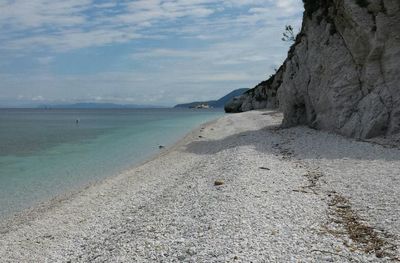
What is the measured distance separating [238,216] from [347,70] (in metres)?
19.3

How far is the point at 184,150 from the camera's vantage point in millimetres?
31156

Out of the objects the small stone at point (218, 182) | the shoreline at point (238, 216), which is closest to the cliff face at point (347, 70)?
the shoreline at point (238, 216)

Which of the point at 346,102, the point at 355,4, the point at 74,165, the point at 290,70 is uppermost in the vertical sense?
the point at 355,4

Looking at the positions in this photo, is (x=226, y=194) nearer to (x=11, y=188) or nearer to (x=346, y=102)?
(x=11, y=188)

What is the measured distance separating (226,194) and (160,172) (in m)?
9.41

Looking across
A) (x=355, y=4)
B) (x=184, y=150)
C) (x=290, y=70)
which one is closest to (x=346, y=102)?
(x=355, y=4)

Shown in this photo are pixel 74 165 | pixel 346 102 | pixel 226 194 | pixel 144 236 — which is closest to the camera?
pixel 144 236

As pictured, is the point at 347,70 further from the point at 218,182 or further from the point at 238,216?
the point at 238,216

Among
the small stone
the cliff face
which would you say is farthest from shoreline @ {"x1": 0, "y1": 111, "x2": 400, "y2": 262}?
the cliff face

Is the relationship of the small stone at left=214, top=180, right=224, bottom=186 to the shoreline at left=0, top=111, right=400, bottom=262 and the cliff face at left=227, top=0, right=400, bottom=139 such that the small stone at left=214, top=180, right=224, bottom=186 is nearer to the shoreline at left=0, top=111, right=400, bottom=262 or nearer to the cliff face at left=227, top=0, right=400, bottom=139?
the shoreline at left=0, top=111, right=400, bottom=262

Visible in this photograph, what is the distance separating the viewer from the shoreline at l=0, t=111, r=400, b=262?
884 cm

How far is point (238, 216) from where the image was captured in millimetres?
10859

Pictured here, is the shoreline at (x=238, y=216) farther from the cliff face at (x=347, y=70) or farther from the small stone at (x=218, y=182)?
the cliff face at (x=347, y=70)

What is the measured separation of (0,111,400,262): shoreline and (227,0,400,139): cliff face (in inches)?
168
